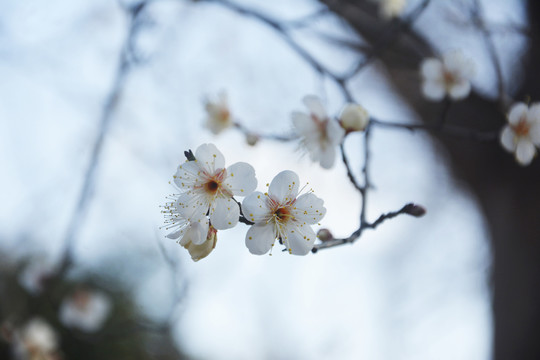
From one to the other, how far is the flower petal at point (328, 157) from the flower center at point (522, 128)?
0.55 metres

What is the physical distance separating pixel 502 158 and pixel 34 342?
273cm

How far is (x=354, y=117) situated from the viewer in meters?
0.94

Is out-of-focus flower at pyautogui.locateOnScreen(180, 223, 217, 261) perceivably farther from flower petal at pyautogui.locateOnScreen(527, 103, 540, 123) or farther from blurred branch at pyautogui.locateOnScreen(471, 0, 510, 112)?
blurred branch at pyautogui.locateOnScreen(471, 0, 510, 112)

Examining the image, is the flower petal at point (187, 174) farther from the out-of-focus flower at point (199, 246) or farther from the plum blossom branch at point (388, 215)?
the plum blossom branch at point (388, 215)

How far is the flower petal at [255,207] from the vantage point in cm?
72

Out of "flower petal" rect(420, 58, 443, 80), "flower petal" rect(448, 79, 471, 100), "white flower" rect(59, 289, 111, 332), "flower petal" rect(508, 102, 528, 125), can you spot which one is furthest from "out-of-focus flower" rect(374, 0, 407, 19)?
"white flower" rect(59, 289, 111, 332)

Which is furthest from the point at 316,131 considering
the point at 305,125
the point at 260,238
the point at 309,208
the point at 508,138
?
the point at 508,138

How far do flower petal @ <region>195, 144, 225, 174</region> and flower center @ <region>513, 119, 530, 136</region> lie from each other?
85 cm

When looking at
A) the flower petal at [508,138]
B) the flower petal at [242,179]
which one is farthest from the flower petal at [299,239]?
the flower petal at [508,138]

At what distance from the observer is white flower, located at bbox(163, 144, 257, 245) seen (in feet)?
2.35

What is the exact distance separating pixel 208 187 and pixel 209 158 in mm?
70

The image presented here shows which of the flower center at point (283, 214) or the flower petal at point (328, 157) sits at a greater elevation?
the flower petal at point (328, 157)

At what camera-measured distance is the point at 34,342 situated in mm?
2215

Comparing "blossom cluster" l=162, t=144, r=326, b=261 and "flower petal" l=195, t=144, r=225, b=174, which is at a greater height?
"flower petal" l=195, t=144, r=225, b=174
